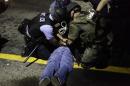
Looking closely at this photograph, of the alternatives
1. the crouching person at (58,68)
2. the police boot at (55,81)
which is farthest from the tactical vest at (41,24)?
the police boot at (55,81)

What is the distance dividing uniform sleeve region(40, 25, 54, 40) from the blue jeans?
331 mm

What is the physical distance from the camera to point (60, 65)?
5070 mm

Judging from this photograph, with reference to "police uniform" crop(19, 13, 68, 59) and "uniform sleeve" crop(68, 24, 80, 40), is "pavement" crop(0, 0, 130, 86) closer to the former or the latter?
"police uniform" crop(19, 13, 68, 59)

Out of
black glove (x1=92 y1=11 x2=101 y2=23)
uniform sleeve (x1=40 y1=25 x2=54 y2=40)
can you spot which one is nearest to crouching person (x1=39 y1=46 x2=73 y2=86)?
uniform sleeve (x1=40 y1=25 x2=54 y2=40)

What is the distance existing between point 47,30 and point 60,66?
0.92 meters

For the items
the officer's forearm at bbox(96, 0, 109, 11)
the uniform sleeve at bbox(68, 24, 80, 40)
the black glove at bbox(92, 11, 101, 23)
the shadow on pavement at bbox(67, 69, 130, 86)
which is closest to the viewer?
the shadow on pavement at bbox(67, 69, 130, 86)

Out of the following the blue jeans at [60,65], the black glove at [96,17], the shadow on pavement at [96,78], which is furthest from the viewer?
the black glove at [96,17]

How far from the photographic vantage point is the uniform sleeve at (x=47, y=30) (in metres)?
5.72

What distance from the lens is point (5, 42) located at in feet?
21.7

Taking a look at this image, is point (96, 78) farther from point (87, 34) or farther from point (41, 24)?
point (41, 24)

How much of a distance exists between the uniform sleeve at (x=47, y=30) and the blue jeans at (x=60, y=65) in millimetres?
331

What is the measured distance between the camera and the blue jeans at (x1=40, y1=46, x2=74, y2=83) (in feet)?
15.8

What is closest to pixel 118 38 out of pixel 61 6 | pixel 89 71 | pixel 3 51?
pixel 89 71

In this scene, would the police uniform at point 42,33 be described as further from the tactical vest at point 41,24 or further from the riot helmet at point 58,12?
the riot helmet at point 58,12
